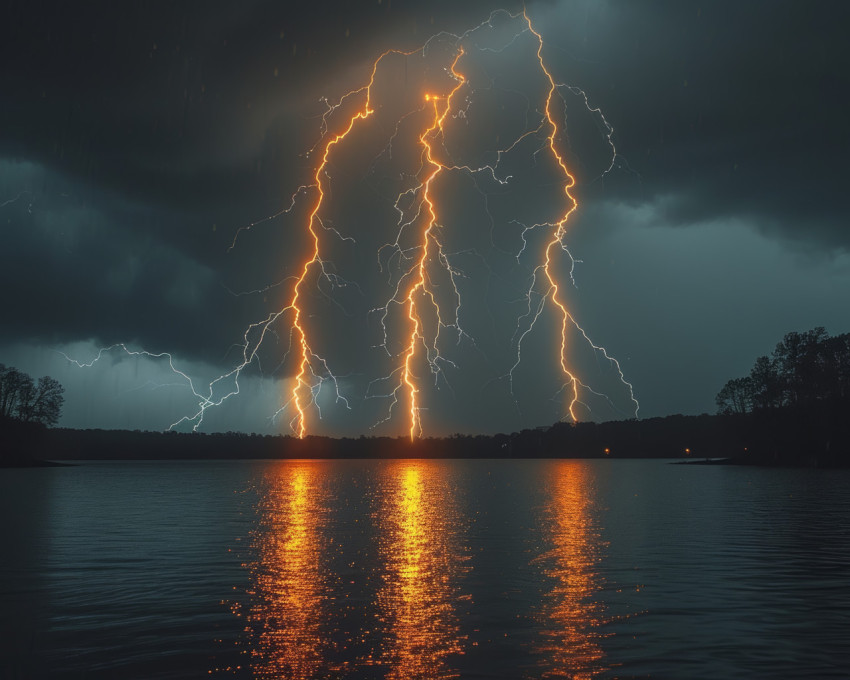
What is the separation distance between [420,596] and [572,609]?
3743 mm

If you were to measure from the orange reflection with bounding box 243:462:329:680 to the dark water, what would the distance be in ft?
0.21

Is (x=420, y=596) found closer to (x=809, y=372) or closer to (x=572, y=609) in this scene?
(x=572, y=609)

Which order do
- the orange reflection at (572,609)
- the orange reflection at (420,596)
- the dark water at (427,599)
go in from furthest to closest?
the orange reflection at (420,596), the dark water at (427,599), the orange reflection at (572,609)

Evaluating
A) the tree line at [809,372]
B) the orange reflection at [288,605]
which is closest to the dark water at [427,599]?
the orange reflection at [288,605]

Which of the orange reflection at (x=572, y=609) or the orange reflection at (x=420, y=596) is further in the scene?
the orange reflection at (x=420, y=596)

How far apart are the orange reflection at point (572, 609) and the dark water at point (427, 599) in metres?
0.07

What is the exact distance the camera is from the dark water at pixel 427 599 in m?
12.4

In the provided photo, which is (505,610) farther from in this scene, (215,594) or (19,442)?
(19,442)

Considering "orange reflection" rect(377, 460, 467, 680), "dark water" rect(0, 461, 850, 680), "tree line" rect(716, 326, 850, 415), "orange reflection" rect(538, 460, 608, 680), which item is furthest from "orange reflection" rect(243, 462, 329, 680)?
"tree line" rect(716, 326, 850, 415)

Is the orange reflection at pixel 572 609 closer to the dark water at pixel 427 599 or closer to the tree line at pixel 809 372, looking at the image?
the dark water at pixel 427 599

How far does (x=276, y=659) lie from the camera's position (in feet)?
41.8

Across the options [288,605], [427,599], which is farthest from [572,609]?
[288,605]

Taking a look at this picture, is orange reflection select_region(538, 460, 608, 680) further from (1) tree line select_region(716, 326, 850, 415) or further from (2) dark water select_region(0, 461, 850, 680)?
(1) tree line select_region(716, 326, 850, 415)

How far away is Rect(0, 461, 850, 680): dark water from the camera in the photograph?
12.4m
